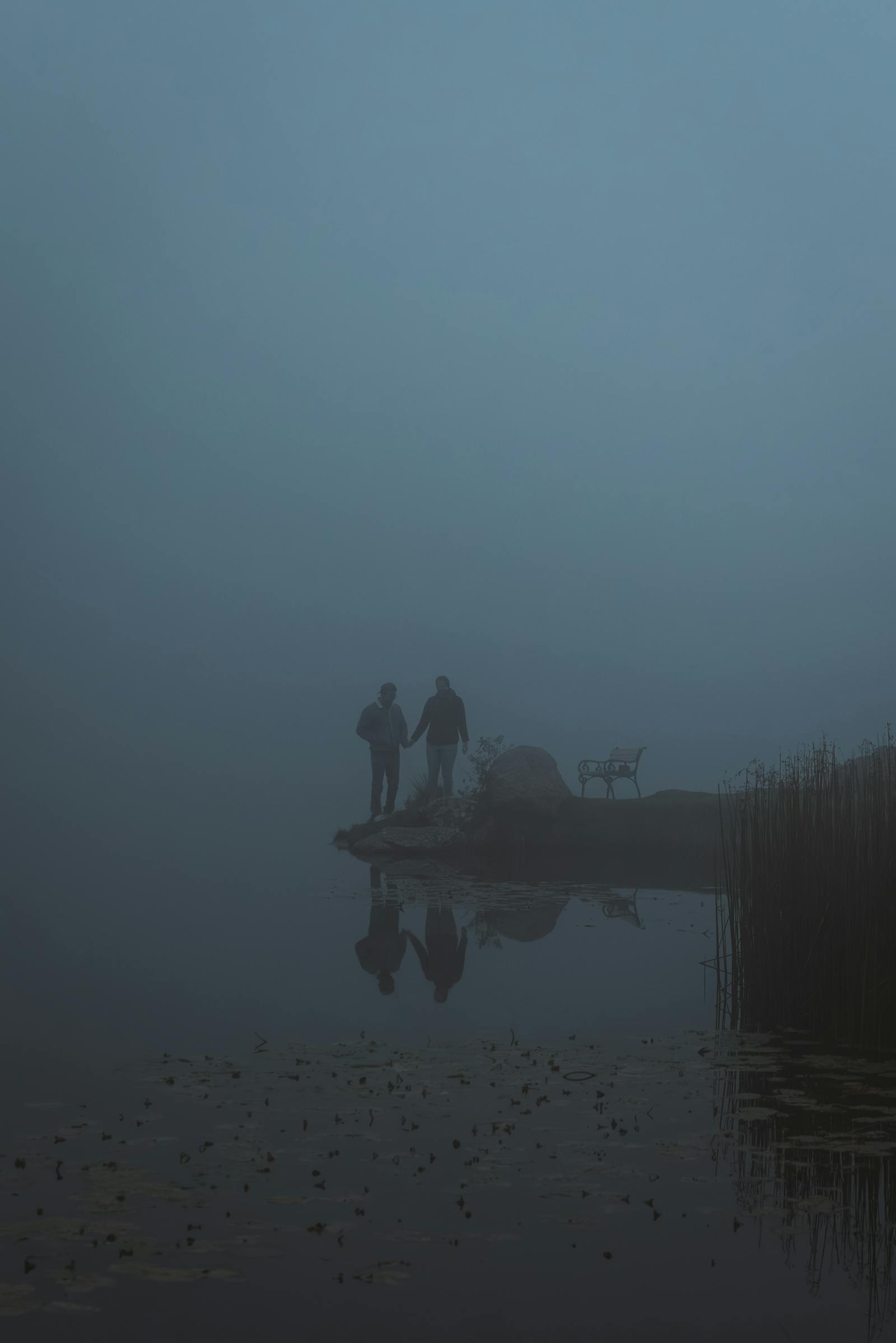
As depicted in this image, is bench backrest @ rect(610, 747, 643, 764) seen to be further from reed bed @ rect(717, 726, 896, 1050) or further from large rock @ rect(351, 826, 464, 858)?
reed bed @ rect(717, 726, 896, 1050)

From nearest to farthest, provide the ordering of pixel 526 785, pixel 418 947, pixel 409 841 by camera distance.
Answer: pixel 418 947 → pixel 526 785 → pixel 409 841

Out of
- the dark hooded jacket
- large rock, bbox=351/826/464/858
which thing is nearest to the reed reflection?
large rock, bbox=351/826/464/858

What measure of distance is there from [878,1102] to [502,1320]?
2.55m

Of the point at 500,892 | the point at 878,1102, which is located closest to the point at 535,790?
the point at 500,892

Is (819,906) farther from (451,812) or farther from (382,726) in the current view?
(382,726)

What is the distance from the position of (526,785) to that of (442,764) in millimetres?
2382

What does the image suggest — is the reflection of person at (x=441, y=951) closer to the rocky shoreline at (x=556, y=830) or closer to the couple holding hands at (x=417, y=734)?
the rocky shoreline at (x=556, y=830)

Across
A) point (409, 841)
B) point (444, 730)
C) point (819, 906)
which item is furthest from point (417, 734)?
point (819, 906)

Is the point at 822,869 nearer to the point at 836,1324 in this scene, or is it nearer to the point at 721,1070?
the point at 721,1070

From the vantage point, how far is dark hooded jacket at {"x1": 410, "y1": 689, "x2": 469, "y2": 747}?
18031 millimetres

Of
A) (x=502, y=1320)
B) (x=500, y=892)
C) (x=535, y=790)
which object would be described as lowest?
(x=502, y=1320)

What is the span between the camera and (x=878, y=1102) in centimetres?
521

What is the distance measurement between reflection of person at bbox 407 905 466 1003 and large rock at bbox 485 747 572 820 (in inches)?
194

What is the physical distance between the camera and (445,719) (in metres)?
18.0
